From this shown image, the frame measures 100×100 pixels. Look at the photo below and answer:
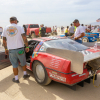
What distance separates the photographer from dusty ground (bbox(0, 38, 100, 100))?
256 centimetres

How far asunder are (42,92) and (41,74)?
45 cm

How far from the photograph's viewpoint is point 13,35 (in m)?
2.97

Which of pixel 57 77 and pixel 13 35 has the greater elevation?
pixel 13 35

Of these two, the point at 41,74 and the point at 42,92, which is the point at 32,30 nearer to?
the point at 41,74

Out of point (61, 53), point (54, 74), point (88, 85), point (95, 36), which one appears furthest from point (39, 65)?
point (95, 36)

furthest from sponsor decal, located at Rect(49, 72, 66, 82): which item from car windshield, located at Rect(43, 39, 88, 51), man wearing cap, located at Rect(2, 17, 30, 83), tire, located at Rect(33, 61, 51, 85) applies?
man wearing cap, located at Rect(2, 17, 30, 83)

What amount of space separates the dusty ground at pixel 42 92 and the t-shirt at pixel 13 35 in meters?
1.12

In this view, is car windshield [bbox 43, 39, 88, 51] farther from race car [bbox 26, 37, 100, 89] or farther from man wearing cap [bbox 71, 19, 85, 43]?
man wearing cap [bbox 71, 19, 85, 43]

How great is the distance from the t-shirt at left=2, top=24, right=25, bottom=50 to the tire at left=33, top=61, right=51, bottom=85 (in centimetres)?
75

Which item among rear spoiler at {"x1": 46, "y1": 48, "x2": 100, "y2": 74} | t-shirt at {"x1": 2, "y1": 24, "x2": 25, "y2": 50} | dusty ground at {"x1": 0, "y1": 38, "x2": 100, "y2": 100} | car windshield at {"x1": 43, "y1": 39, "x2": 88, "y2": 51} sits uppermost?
t-shirt at {"x1": 2, "y1": 24, "x2": 25, "y2": 50}

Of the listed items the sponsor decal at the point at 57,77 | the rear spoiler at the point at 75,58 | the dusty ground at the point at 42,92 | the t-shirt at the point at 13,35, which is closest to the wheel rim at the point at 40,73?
the dusty ground at the point at 42,92

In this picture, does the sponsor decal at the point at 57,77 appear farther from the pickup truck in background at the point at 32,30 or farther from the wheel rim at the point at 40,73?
the pickup truck in background at the point at 32,30

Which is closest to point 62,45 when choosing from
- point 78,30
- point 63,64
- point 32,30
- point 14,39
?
point 63,64

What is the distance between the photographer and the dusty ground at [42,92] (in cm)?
256
